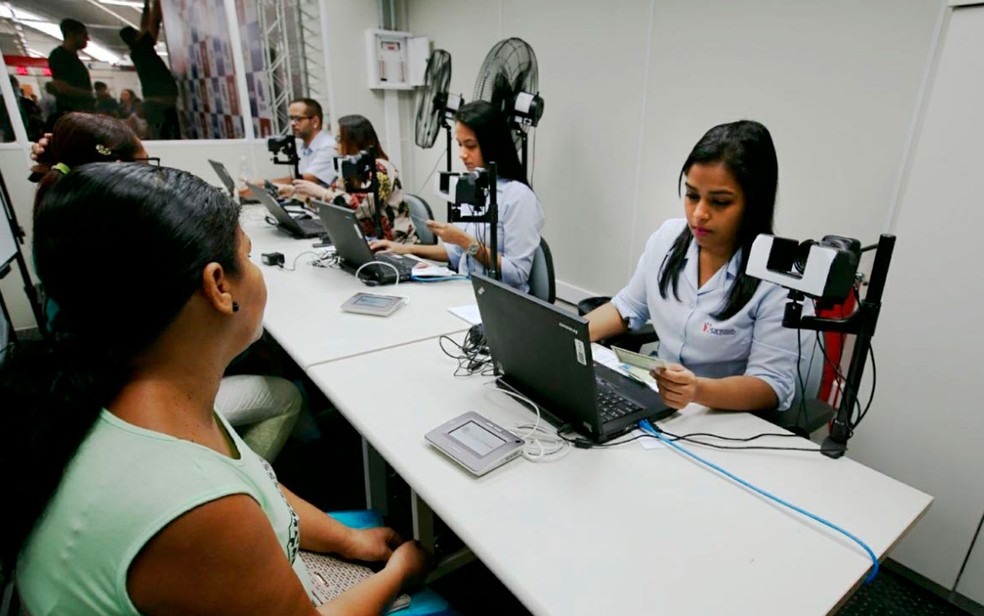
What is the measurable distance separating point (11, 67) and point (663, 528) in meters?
4.48

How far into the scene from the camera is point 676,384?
1.12 metres

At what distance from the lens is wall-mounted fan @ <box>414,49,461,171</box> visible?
132 inches

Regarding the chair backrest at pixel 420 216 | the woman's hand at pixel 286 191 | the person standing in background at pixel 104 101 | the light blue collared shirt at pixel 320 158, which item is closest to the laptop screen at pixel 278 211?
the woman's hand at pixel 286 191

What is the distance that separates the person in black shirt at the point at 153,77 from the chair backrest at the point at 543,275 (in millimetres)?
3220

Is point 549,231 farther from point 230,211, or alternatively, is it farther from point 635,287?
point 230,211

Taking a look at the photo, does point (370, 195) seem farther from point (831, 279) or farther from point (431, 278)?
point (831, 279)

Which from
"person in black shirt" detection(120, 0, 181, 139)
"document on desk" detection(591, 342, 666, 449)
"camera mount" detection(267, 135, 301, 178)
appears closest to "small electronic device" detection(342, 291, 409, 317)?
"document on desk" detection(591, 342, 666, 449)

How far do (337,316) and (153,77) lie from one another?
327cm

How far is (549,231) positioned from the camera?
3.43 meters

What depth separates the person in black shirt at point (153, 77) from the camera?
3713 mm

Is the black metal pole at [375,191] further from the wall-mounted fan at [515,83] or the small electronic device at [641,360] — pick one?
the small electronic device at [641,360]

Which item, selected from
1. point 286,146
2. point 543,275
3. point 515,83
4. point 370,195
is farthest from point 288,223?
point 543,275

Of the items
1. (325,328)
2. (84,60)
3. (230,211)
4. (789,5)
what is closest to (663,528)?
(230,211)

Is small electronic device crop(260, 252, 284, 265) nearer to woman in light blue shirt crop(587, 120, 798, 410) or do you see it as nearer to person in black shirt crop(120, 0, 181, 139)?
woman in light blue shirt crop(587, 120, 798, 410)
